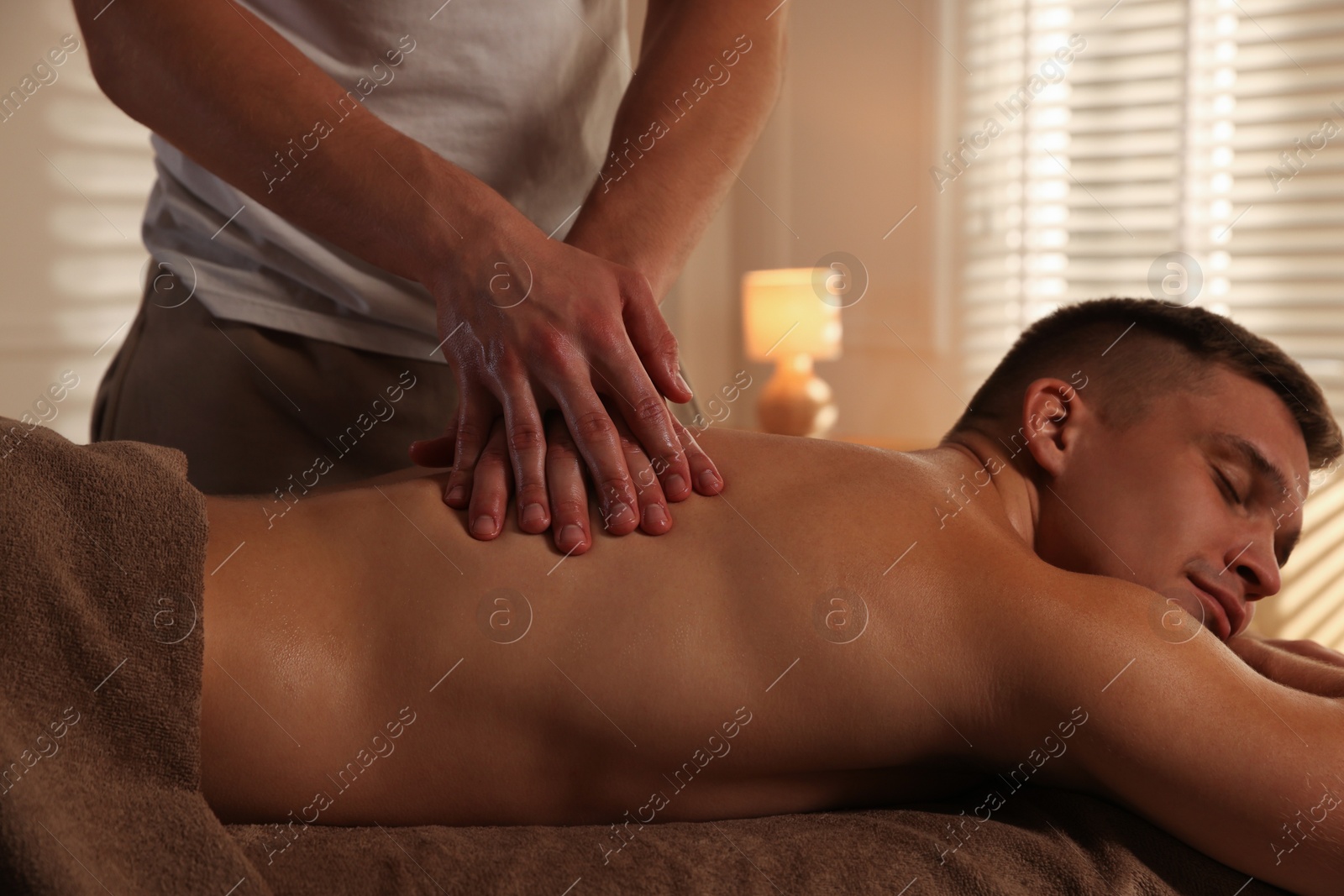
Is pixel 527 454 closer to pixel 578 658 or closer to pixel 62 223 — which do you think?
pixel 578 658

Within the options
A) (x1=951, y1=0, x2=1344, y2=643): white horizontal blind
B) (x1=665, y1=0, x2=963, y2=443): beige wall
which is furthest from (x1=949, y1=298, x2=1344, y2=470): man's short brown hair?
(x1=665, y1=0, x2=963, y2=443): beige wall

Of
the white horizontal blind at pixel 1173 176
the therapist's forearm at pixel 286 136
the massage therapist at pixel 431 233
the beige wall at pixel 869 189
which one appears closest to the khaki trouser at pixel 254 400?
the massage therapist at pixel 431 233

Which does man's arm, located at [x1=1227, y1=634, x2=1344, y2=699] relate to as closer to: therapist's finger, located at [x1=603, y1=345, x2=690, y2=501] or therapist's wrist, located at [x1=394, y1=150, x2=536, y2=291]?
therapist's finger, located at [x1=603, y1=345, x2=690, y2=501]

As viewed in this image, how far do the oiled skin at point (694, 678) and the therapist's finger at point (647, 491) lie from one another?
2cm

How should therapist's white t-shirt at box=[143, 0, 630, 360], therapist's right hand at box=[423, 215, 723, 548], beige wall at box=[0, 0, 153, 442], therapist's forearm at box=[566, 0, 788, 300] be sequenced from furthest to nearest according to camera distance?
beige wall at box=[0, 0, 153, 442] → therapist's white t-shirt at box=[143, 0, 630, 360] → therapist's forearm at box=[566, 0, 788, 300] → therapist's right hand at box=[423, 215, 723, 548]

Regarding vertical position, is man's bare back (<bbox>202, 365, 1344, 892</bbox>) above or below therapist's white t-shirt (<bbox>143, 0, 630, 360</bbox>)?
below

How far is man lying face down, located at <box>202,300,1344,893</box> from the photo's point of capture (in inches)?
32.7

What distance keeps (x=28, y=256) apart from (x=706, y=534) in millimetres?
2333

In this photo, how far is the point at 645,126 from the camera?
4.13 ft

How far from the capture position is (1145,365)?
1143 millimetres

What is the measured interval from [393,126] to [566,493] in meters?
0.60

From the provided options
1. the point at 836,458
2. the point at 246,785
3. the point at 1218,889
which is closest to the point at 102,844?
the point at 246,785

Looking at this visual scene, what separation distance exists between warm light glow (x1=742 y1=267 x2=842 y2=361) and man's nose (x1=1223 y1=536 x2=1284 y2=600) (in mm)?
2077

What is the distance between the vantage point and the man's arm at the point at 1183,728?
817 mm
